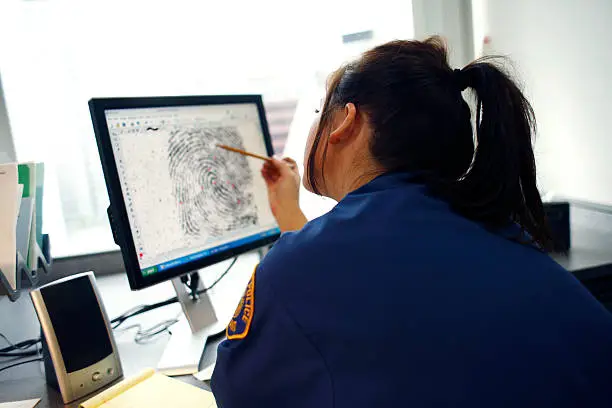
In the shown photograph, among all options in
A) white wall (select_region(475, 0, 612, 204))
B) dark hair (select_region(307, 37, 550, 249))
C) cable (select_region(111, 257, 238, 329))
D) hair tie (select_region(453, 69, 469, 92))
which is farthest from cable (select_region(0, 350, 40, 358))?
white wall (select_region(475, 0, 612, 204))

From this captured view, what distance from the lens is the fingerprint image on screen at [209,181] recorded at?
0.87 metres

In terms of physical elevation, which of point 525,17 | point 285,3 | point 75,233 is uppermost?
point 285,3

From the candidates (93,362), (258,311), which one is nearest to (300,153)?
(93,362)

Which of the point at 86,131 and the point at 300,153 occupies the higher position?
the point at 86,131

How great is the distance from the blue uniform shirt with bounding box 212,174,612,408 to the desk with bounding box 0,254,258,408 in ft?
1.09

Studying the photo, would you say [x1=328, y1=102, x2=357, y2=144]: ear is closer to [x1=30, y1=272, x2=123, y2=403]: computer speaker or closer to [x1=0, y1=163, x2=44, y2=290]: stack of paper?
[x1=30, y1=272, x2=123, y2=403]: computer speaker

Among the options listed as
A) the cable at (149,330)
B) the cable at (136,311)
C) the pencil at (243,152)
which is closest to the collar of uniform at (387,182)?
the pencil at (243,152)

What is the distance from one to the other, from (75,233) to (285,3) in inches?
42.0

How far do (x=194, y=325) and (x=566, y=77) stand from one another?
3.91 ft

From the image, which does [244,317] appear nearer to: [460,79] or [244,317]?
[244,317]

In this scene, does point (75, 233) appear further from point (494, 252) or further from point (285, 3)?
point (494, 252)

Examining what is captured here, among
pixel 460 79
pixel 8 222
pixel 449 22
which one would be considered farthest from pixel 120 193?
pixel 449 22

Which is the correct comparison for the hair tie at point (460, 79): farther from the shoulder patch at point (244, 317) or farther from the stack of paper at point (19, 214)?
the stack of paper at point (19, 214)

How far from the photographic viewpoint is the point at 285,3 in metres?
1.46
